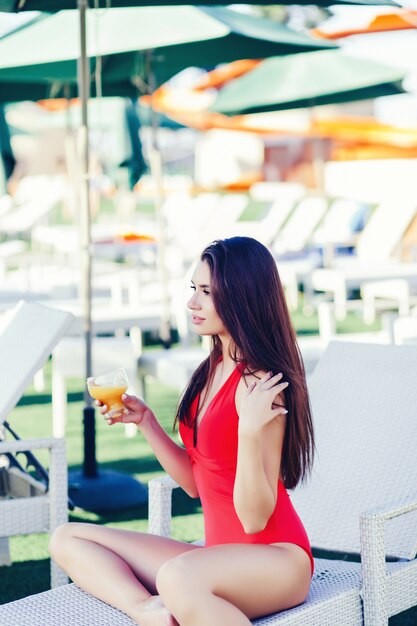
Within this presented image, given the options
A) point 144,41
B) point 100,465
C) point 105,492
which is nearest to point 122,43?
point 144,41

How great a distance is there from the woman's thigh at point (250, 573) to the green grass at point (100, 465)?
37.9 inches

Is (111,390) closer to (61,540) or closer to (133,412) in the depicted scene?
(133,412)

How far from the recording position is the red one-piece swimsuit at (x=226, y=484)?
7.45 ft

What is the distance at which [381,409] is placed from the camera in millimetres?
3158

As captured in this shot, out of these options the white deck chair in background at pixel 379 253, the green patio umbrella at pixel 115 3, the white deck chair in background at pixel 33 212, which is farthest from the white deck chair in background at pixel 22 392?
the white deck chair in background at pixel 33 212

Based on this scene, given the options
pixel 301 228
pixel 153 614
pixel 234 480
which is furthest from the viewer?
pixel 301 228

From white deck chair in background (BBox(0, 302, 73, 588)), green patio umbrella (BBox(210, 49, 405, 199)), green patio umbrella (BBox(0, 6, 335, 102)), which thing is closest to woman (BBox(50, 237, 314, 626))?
white deck chair in background (BBox(0, 302, 73, 588))

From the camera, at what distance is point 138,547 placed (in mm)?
2465

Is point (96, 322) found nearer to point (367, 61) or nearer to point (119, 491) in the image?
point (119, 491)

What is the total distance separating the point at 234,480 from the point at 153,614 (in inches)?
12.9

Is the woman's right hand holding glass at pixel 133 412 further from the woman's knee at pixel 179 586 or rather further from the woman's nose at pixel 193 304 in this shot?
the woman's knee at pixel 179 586

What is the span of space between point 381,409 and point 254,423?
1150mm

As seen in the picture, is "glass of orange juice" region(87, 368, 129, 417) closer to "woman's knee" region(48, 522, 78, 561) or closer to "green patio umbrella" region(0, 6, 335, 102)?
"woman's knee" region(48, 522, 78, 561)

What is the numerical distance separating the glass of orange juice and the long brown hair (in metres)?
0.29
